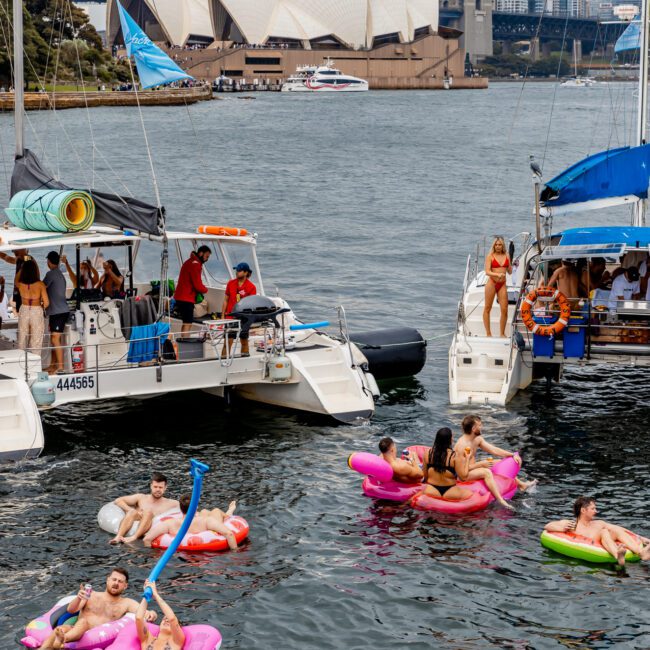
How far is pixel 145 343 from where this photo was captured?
60.5 ft

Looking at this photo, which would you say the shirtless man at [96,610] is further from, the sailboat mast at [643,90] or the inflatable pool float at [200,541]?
the sailboat mast at [643,90]

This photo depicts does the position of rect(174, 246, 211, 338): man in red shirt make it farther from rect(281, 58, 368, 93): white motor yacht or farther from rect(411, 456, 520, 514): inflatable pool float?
rect(281, 58, 368, 93): white motor yacht

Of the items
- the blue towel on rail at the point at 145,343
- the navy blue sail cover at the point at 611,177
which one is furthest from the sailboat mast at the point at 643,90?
the blue towel on rail at the point at 145,343

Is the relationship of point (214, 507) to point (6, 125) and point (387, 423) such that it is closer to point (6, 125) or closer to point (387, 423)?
point (387, 423)

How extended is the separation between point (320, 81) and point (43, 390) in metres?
151

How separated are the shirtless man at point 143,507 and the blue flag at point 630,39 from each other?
779 inches

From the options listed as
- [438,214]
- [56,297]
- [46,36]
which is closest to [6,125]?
[46,36]

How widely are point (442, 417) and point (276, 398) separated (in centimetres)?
295

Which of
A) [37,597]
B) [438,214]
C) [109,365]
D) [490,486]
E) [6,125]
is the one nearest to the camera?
[37,597]

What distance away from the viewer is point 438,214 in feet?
169

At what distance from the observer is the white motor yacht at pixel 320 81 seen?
164125 millimetres

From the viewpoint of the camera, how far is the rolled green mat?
1848cm

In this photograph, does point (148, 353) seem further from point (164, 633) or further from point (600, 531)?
point (600, 531)

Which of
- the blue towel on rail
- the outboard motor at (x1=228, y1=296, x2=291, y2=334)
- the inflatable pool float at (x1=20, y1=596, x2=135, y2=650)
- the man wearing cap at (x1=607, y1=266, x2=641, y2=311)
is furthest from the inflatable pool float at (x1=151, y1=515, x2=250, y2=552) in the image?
the man wearing cap at (x1=607, y1=266, x2=641, y2=311)
